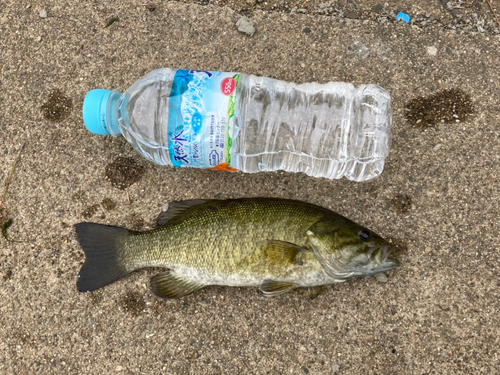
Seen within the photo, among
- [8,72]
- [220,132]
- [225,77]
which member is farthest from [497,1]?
[8,72]

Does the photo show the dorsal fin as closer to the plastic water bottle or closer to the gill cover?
the plastic water bottle

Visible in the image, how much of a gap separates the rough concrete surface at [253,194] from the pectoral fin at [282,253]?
51 cm

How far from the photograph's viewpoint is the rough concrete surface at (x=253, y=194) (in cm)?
277

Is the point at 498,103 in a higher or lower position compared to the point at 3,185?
higher

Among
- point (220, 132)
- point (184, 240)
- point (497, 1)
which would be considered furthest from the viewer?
point (497, 1)

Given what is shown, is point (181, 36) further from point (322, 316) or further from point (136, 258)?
point (322, 316)

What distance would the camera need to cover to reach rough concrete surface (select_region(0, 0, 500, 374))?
2771mm

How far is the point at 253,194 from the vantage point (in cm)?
290

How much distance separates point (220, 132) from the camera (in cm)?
238

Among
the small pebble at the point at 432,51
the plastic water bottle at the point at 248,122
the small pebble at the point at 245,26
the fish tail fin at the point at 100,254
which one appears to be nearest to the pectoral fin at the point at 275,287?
the plastic water bottle at the point at 248,122

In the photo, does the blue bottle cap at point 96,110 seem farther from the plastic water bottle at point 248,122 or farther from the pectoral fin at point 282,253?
the pectoral fin at point 282,253

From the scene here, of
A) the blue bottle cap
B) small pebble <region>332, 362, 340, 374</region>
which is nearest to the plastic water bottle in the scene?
the blue bottle cap

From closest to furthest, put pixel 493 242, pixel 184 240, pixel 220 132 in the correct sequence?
pixel 220 132, pixel 184 240, pixel 493 242

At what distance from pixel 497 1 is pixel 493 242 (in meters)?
2.09
